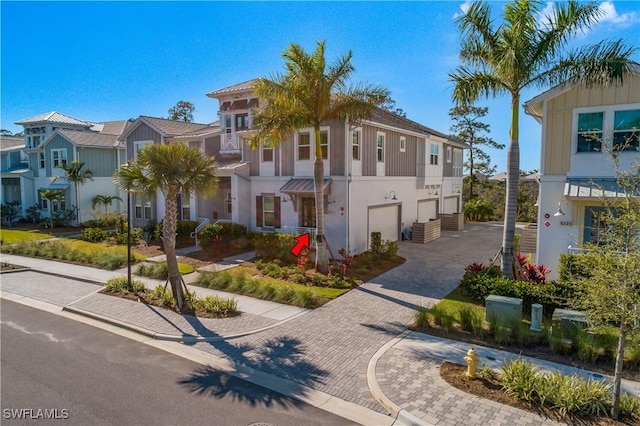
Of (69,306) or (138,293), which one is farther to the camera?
(138,293)

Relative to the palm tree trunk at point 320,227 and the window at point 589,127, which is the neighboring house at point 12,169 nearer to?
the palm tree trunk at point 320,227

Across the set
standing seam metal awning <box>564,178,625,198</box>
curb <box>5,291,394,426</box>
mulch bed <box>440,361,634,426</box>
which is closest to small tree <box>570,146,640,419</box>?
mulch bed <box>440,361,634,426</box>

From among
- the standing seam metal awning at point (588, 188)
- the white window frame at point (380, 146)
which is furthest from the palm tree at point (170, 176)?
the standing seam metal awning at point (588, 188)

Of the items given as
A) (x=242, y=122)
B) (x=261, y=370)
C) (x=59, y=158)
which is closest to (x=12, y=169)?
(x=59, y=158)

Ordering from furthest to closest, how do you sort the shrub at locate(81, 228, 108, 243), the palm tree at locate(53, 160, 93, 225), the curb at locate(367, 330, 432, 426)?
the palm tree at locate(53, 160, 93, 225) < the shrub at locate(81, 228, 108, 243) < the curb at locate(367, 330, 432, 426)

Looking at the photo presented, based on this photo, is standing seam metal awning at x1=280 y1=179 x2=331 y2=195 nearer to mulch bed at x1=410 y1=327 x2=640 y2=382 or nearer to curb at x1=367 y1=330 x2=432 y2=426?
mulch bed at x1=410 y1=327 x2=640 y2=382

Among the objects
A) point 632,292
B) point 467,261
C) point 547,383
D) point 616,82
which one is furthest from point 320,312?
point 616,82

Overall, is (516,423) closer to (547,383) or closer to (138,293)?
(547,383)
